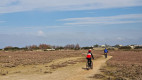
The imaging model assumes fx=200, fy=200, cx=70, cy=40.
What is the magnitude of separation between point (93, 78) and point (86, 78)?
60cm

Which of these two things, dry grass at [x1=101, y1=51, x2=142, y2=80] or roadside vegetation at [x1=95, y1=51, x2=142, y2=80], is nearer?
roadside vegetation at [x1=95, y1=51, x2=142, y2=80]

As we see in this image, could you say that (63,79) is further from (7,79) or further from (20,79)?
(7,79)

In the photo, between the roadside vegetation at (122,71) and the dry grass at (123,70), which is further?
the dry grass at (123,70)

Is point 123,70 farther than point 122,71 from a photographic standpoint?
Yes

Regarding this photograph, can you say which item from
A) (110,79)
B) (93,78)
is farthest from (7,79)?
(110,79)

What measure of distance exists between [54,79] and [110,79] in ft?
14.0

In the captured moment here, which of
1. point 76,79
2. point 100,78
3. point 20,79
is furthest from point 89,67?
point 20,79

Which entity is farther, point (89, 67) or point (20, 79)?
point (89, 67)

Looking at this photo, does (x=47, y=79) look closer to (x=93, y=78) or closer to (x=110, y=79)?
(x=93, y=78)

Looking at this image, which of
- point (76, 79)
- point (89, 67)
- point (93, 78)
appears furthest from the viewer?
point (89, 67)

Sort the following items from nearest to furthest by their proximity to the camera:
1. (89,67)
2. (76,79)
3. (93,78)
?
(76,79), (93,78), (89,67)

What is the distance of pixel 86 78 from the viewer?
1509cm

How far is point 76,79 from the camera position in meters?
14.4

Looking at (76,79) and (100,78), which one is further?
(100,78)
